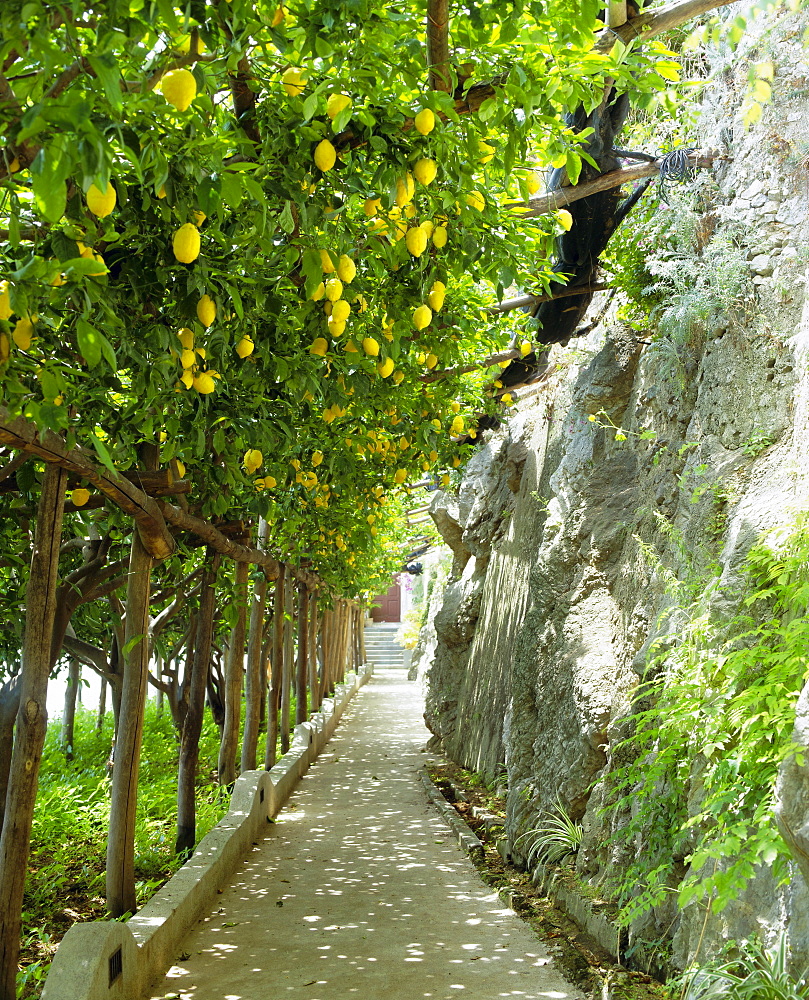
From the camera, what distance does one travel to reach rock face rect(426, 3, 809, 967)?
3727 millimetres

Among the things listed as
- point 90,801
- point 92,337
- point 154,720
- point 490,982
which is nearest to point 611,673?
point 490,982

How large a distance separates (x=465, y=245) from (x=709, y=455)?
219 cm

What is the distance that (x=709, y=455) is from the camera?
441cm

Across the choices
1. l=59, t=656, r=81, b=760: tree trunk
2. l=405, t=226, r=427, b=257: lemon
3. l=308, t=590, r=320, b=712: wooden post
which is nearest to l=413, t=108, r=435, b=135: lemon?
l=405, t=226, r=427, b=257: lemon

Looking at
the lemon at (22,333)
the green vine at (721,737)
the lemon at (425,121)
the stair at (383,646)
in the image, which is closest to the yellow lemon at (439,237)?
the lemon at (425,121)

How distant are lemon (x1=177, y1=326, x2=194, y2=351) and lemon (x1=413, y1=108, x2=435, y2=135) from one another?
954 mm

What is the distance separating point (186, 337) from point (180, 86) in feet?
3.07

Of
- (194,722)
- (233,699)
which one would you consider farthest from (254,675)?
(194,722)

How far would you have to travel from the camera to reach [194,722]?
20.7ft

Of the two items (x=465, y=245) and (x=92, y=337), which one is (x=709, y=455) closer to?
(x=465, y=245)

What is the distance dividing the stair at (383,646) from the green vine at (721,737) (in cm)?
3080

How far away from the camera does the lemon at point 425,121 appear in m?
2.19

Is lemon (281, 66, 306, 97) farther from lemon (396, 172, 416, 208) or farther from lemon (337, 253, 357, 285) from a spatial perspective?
lemon (337, 253, 357, 285)

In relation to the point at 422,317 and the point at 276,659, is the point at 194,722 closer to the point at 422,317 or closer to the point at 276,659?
the point at 276,659
